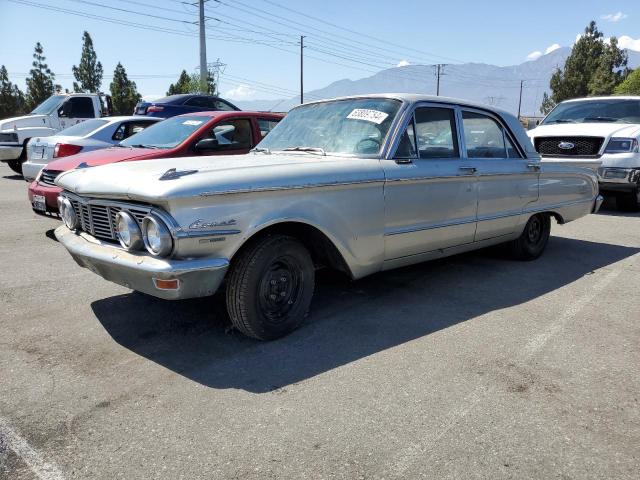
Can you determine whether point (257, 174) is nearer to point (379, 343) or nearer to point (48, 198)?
point (379, 343)

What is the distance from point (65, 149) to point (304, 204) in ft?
19.6

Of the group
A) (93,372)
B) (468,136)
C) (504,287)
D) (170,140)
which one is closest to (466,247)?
(504,287)

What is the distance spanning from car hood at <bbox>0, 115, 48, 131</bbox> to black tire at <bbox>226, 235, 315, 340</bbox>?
40.1 ft

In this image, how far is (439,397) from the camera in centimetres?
275

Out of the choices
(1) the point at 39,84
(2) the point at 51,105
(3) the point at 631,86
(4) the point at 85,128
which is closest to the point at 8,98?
(1) the point at 39,84

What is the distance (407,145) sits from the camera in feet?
13.4

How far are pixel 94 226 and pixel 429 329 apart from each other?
2447mm

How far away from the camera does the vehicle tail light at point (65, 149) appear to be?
25.5ft

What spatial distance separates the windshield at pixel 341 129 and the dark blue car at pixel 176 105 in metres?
9.14

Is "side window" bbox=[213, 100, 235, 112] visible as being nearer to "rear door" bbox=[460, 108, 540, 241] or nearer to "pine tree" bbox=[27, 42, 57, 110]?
"rear door" bbox=[460, 108, 540, 241]

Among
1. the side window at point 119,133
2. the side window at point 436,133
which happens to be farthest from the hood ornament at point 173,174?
the side window at point 119,133

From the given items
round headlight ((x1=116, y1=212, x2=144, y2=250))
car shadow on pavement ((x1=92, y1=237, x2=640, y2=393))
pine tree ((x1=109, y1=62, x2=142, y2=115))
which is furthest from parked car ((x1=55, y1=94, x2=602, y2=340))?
pine tree ((x1=109, y1=62, x2=142, y2=115))

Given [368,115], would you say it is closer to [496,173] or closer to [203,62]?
[496,173]

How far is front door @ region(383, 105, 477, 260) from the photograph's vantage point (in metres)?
3.91
